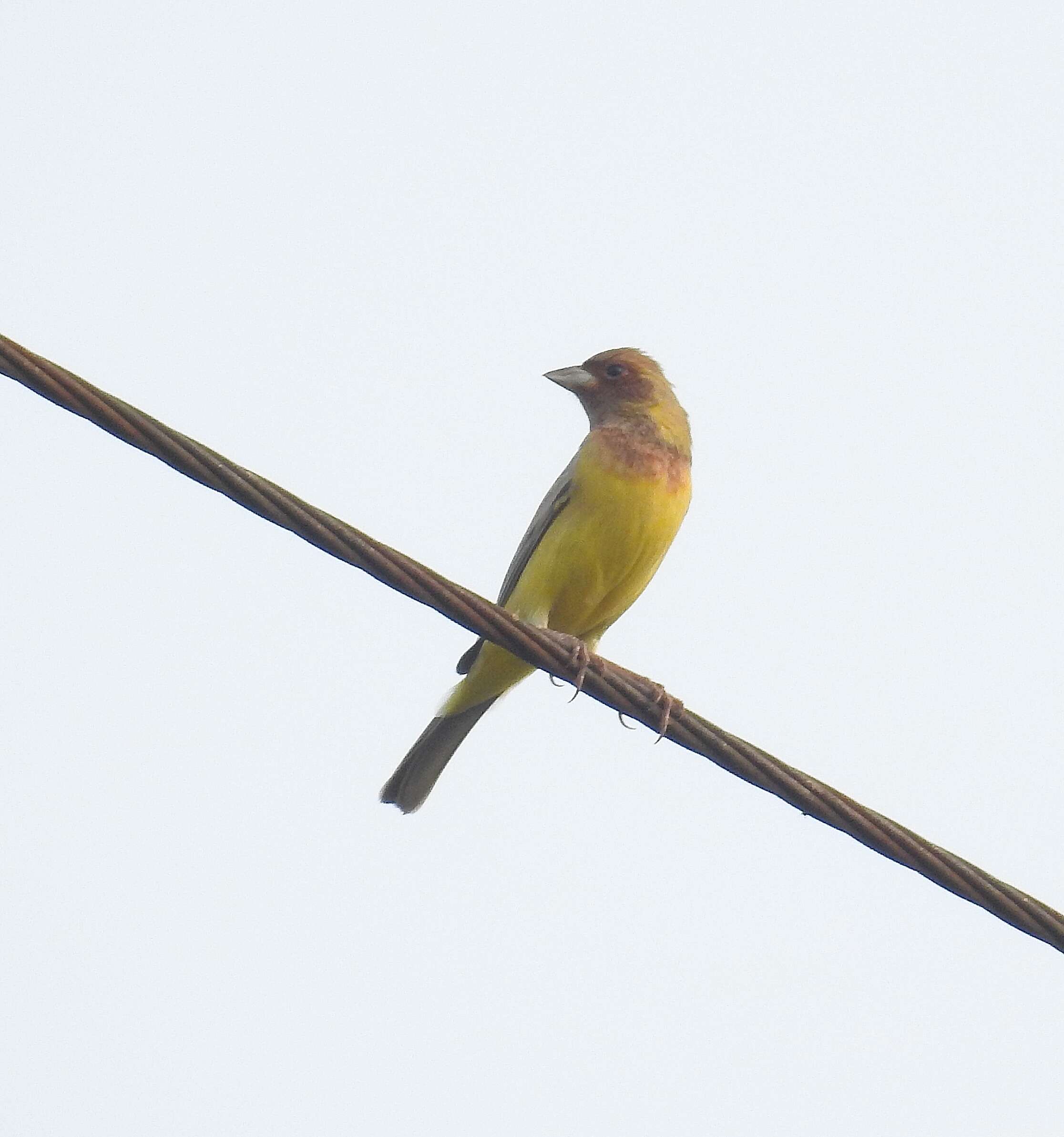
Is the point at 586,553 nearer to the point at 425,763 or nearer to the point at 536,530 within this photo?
the point at 536,530

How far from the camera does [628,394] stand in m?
7.05

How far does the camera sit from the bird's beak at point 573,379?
7203 mm

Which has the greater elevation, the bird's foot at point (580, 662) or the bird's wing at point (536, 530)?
the bird's wing at point (536, 530)

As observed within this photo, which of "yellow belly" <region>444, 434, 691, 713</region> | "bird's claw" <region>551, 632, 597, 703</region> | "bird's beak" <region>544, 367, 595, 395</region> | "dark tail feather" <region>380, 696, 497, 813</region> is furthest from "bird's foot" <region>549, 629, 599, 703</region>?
"bird's beak" <region>544, 367, 595, 395</region>

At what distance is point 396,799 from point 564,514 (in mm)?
1409

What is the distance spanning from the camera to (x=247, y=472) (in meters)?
3.44

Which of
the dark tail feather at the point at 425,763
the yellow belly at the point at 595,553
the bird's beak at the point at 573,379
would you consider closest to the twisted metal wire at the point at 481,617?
the yellow belly at the point at 595,553

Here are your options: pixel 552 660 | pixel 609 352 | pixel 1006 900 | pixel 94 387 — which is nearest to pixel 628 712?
pixel 552 660

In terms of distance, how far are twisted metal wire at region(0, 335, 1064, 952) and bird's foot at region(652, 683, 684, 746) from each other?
0.06 feet

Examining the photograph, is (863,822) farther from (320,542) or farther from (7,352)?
(7,352)

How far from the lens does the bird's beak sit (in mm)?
7203

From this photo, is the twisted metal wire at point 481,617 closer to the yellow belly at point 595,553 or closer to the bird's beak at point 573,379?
the yellow belly at point 595,553

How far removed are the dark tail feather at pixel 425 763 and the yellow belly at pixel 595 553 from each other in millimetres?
374

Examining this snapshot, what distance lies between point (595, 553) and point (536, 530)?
40 cm
